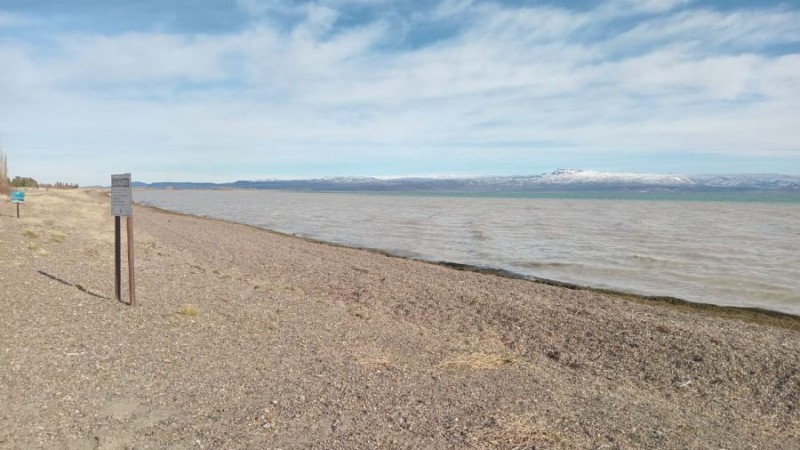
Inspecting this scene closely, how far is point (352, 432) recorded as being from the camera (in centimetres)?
555

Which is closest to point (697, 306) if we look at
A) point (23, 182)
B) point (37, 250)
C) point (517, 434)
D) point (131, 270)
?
point (517, 434)

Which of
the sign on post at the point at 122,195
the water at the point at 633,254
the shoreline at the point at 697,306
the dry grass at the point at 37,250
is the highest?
the sign on post at the point at 122,195

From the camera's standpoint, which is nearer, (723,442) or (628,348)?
(723,442)

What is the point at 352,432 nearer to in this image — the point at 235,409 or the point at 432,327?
the point at 235,409

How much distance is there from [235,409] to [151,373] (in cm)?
154

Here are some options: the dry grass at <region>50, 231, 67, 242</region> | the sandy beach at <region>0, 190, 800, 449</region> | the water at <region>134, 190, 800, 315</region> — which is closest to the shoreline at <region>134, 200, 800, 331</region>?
the sandy beach at <region>0, 190, 800, 449</region>

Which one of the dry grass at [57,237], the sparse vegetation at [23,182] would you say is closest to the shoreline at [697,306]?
the dry grass at [57,237]

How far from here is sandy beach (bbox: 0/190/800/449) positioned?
5.61 m

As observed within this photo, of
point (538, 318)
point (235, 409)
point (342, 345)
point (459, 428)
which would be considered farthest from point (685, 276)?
point (235, 409)

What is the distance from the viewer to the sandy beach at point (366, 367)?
5.61 metres

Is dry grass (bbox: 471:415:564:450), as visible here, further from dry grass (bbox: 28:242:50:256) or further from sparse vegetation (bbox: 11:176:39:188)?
sparse vegetation (bbox: 11:176:39:188)

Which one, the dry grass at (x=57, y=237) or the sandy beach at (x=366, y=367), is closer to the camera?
the sandy beach at (x=366, y=367)

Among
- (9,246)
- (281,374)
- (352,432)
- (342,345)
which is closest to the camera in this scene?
(352,432)

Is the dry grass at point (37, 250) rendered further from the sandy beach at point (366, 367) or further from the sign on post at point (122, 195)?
the sign on post at point (122, 195)
